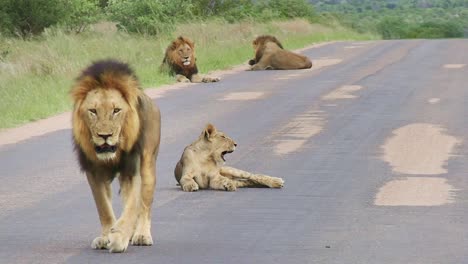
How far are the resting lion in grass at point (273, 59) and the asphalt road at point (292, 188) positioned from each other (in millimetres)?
4528

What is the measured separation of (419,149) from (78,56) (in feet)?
41.2

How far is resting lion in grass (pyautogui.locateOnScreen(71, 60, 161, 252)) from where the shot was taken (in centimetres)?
761

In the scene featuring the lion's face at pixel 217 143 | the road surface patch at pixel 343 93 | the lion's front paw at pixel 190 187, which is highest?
the lion's face at pixel 217 143

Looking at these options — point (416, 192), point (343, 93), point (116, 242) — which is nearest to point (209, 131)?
point (416, 192)

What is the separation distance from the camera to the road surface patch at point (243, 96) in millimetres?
19953

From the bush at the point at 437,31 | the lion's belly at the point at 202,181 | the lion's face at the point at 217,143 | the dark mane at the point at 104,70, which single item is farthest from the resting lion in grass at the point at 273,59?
the bush at the point at 437,31

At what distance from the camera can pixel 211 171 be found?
10.9 meters

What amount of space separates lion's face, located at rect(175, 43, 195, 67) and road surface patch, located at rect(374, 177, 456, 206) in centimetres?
1152

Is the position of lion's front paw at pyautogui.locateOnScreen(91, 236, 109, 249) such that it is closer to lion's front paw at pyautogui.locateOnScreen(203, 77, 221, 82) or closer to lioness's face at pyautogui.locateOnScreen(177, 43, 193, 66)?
lioness's face at pyautogui.locateOnScreen(177, 43, 193, 66)

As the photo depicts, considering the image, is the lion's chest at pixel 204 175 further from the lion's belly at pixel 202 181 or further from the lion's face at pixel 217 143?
the lion's face at pixel 217 143

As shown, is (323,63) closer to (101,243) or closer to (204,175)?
(204,175)

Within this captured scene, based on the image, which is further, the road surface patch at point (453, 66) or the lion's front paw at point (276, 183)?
the road surface patch at point (453, 66)

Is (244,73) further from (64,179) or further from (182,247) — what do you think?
(182,247)

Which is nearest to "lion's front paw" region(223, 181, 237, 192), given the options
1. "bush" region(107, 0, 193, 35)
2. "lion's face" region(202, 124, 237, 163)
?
"lion's face" region(202, 124, 237, 163)
